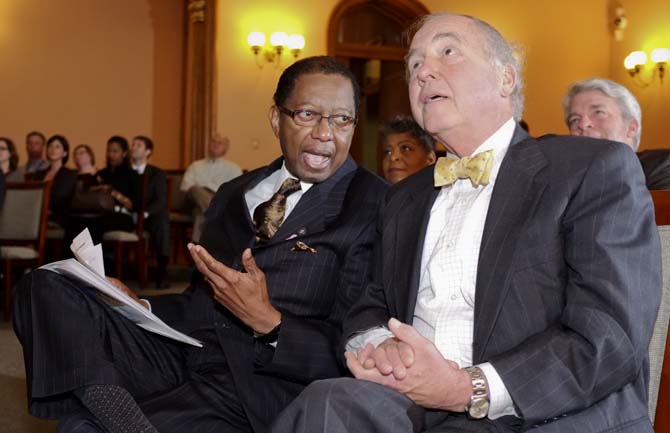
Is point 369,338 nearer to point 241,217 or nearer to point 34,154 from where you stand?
point 241,217

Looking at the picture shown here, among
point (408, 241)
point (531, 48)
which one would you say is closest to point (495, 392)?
point (408, 241)

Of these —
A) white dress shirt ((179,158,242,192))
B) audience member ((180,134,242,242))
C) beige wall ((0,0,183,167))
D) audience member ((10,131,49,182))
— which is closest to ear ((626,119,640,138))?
audience member ((180,134,242,242))

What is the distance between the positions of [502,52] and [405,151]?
1471mm

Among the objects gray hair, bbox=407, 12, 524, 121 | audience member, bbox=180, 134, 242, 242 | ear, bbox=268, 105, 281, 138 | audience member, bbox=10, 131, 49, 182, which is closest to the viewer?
gray hair, bbox=407, 12, 524, 121

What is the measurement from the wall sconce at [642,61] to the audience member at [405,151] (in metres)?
7.56

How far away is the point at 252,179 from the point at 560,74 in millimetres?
9204

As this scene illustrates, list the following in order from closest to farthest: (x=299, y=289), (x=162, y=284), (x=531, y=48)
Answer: (x=299, y=289) → (x=162, y=284) → (x=531, y=48)

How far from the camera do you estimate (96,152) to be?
35.1 feet

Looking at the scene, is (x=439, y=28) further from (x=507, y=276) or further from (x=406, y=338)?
(x=406, y=338)

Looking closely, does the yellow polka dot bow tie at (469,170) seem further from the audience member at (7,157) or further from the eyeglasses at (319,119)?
the audience member at (7,157)

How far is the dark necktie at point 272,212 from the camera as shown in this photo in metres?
2.12

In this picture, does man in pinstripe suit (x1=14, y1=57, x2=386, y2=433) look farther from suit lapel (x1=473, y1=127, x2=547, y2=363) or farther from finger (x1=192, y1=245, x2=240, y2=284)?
suit lapel (x1=473, y1=127, x2=547, y2=363)

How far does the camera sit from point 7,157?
28.9ft

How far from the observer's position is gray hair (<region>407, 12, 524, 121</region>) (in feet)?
5.55
